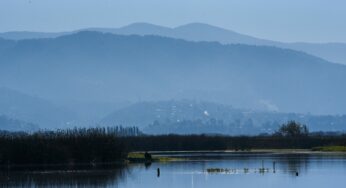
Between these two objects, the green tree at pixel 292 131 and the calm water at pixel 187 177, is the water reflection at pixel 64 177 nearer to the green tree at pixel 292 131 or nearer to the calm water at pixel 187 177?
the calm water at pixel 187 177

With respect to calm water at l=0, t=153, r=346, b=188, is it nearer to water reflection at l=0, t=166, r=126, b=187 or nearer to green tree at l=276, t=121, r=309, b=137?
water reflection at l=0, t=166, r=126, b=187

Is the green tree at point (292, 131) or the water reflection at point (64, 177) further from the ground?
the green tree at point (292, 131)

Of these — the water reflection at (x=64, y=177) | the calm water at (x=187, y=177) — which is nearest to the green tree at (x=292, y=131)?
the calm water at (x=187, y=177)

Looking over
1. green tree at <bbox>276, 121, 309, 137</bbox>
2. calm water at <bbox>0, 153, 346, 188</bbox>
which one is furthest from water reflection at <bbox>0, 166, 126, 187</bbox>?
green tree at <bbox>276, 121, 309, 137</bbox>

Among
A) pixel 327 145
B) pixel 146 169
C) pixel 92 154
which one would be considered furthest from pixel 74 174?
pixel 327 145

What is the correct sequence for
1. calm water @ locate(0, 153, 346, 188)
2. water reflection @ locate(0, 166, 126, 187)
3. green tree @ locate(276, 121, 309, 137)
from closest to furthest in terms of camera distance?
1. calm water @ locate(0, 153, 346, 188)
2. water reflection @ locate(0, 166, 126, 187)
3. green tree @ locate(276, 121, 309, 137)

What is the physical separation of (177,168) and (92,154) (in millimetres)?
9051

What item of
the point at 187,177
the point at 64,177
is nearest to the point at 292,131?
the point at 187,177

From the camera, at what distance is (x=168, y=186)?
56.8 metres

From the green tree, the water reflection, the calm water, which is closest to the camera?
the calm water

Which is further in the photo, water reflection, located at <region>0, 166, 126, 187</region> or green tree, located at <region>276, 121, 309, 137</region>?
green tree, located at <region>276, 121, 309, 137</region>

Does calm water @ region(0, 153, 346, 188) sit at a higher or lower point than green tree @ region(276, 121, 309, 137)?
lower

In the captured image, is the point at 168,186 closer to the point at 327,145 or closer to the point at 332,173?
the point at 332,173

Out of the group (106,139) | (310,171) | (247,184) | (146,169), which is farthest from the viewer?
(106,139)
